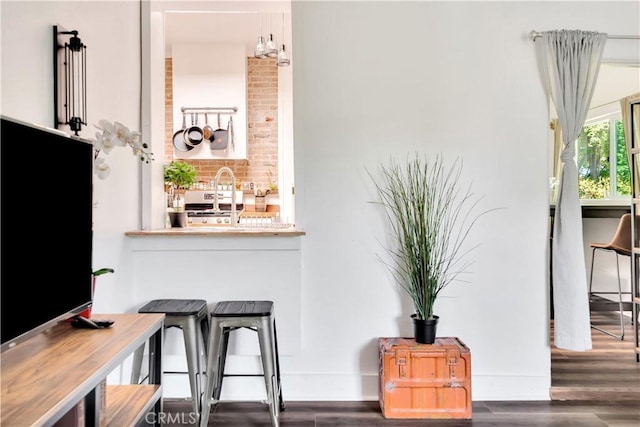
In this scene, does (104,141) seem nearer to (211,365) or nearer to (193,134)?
(211,365)

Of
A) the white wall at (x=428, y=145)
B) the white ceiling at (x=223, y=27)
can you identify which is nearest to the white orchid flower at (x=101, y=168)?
the white wall at (x=428, y=145)

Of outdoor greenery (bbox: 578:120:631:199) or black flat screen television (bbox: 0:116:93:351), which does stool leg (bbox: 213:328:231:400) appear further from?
outdoor greenery (bbox: 578:120:631:199)

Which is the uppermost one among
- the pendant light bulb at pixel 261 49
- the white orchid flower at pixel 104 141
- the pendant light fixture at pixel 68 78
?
the pendant light bulb at pixel 261 49

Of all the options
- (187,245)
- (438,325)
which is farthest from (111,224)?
(438,325)

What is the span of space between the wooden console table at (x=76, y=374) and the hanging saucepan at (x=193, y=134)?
3.63 metres

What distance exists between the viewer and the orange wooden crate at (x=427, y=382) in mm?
2396

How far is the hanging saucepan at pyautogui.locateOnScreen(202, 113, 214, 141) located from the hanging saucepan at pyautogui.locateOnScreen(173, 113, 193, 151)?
237mm

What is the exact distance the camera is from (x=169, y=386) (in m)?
→ 2.67

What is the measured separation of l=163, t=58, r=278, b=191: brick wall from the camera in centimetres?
543

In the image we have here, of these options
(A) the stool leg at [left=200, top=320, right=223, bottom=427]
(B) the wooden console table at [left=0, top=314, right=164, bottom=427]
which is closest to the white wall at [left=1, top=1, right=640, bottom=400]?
(A) the stool leg at [left=200, top=320, right=223, bottom=427]

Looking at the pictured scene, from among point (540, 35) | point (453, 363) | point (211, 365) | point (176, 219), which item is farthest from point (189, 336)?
point (540, 35)

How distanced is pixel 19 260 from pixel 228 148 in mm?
4173

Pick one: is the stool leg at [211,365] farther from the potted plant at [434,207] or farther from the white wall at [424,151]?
the potted plant at [434,207]

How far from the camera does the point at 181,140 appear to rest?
5.03m
